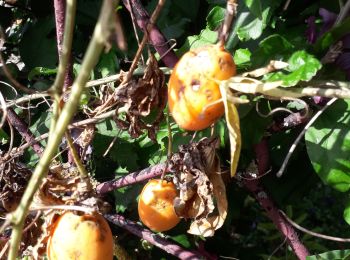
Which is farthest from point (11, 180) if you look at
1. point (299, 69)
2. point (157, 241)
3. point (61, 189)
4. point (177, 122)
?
point (299, 69)

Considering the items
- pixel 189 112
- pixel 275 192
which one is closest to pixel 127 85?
pixel 189 112

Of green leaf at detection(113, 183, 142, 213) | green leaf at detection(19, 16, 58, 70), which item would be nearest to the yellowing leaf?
green leaf at detection(113, 183, 142, 213)

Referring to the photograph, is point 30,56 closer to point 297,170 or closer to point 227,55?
point 297,170

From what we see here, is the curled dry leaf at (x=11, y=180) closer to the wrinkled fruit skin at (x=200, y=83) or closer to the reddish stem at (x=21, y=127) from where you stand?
the reddish stem at (x=21, y=127)

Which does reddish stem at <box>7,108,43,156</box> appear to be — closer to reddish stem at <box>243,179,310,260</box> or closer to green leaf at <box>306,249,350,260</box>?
reddish stem at <box>243,179,310,260</box>

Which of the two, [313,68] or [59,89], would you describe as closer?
[59,89]
